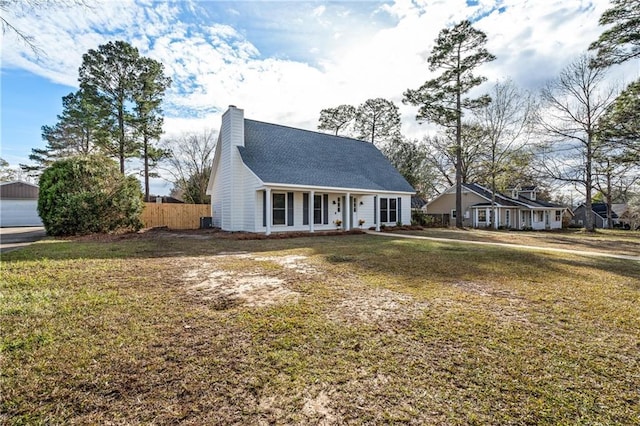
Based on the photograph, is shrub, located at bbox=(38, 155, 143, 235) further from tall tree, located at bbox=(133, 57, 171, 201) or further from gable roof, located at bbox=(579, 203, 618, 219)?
gable roof, located at bbox=(579, 203, 618, 219)

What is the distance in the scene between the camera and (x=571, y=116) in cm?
2236

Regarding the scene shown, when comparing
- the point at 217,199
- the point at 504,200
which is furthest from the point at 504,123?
the point at 217,199

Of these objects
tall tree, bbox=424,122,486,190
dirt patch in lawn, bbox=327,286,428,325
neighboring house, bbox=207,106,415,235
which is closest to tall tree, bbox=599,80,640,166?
tall tree, bbox=424,122,486,190

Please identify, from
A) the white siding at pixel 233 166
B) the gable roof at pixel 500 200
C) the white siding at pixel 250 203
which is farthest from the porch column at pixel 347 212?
the gable roof at pixel 500 200

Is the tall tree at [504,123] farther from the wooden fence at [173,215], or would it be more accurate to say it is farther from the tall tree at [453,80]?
the wooden fence at [173,215]

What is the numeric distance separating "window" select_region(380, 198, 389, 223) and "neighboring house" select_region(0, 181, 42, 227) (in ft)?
80.4

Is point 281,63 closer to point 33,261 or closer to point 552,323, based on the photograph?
point 33,261

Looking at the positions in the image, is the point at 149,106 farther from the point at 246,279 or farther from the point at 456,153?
the point at 456,153

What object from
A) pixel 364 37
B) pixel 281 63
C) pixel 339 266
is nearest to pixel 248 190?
pixel 281 63

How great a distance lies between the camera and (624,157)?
16172 millimetres

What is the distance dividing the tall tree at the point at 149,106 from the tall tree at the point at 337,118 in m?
16.6

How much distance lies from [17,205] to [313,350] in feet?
97.6

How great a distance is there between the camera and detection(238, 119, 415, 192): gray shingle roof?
1538 centimetres

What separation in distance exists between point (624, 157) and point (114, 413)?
23297mm
